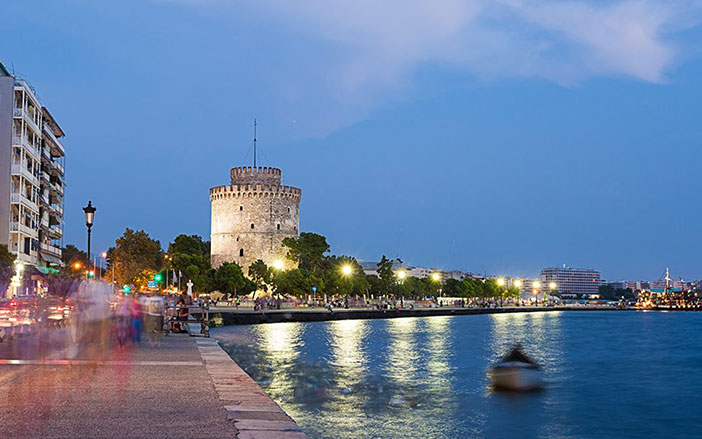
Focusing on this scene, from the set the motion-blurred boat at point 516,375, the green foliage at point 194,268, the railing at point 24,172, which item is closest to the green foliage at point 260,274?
the green foliage at point 194,268

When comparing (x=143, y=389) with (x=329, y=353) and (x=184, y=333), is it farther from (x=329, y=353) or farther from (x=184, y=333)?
(x=329, y=353)

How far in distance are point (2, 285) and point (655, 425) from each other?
3388 centimetres

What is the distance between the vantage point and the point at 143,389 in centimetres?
1007

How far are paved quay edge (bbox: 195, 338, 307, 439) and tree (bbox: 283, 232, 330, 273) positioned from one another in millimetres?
69426

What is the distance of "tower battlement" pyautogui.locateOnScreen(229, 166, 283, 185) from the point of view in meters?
85.9

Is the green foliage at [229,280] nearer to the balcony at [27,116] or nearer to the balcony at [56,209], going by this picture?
the balcony at [56,209]

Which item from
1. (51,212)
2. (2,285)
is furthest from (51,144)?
(2,285)

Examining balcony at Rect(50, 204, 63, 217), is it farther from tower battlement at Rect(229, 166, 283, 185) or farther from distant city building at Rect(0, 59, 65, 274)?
tower battlement at Rect(229, 166, 283, 185)

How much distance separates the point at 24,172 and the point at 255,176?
39.5 metres

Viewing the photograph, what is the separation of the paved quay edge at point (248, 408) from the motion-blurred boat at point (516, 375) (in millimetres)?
12256

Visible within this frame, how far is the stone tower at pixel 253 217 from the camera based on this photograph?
84.6 m

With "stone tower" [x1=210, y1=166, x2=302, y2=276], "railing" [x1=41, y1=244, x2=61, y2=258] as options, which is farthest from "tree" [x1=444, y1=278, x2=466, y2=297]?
"railing" [x1=41, y1=244, x2=61, y2=258]

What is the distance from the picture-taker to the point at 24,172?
157 feet

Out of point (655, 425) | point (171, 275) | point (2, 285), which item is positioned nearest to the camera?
point (655, 425)
